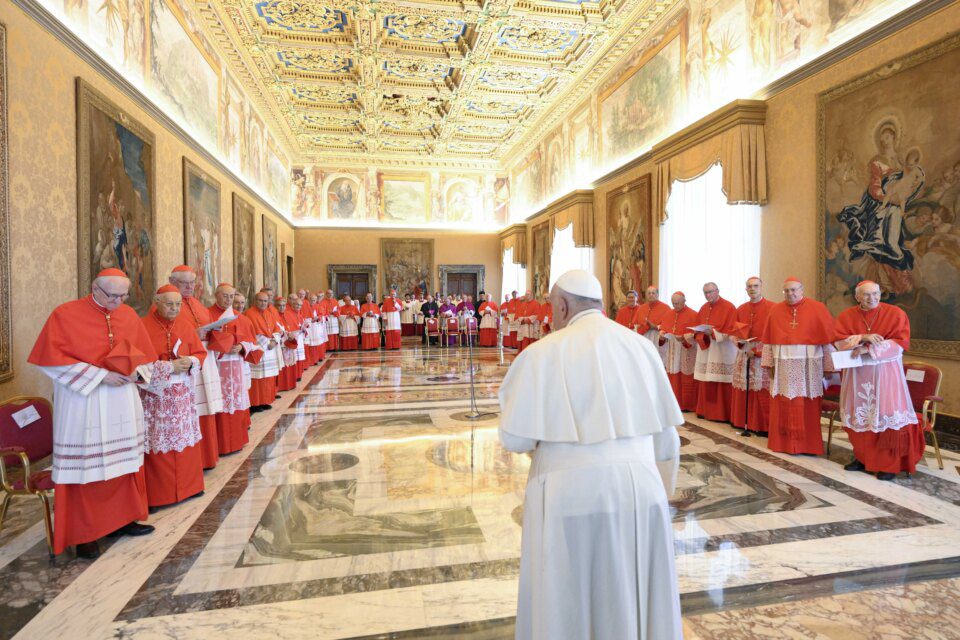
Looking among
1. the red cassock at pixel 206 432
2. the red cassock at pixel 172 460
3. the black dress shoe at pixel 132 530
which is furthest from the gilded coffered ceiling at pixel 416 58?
the black dress shoe at pixel 132 530

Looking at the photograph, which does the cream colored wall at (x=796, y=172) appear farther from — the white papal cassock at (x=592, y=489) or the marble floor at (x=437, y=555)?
the white papal cassock at (x=592, y=489)

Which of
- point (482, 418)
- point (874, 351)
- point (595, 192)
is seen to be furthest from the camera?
point (595, 192)

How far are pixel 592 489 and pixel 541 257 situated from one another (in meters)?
16.0

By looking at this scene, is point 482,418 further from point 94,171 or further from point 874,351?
point 94,171


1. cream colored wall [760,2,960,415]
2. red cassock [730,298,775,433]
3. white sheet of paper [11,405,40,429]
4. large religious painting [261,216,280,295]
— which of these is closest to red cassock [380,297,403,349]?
large religious painting [261,216,280,295]

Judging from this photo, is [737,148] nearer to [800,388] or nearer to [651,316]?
[651,316]

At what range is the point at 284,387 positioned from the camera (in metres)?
9.77

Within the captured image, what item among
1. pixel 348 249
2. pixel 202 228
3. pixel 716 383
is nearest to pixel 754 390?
pixel 716 383

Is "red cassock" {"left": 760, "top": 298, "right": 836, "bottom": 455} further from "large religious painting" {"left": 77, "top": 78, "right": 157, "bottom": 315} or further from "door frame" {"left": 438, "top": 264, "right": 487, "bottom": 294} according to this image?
"door frame" {"left": 438, "top": 264, "right": 487, "bottom": 294}

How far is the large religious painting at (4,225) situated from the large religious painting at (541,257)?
13243 millimetres

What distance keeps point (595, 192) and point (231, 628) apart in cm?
1265

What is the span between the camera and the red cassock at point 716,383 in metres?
7.18

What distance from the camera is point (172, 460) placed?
4.26 metres

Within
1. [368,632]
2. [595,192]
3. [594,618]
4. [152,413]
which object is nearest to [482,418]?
[152,413]
